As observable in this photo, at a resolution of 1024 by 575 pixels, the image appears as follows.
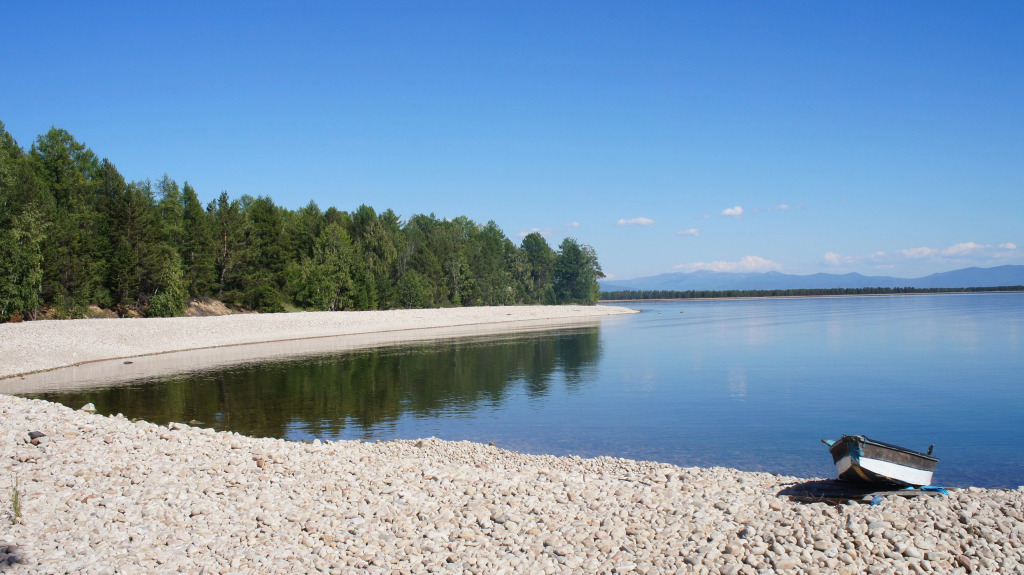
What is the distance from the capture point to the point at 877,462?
10523mm

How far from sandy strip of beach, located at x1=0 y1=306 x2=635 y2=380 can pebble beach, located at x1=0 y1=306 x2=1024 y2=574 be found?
21.4 metres

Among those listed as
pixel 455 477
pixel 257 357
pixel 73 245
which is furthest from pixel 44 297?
pixel 455 477

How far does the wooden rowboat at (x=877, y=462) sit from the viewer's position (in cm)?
1049

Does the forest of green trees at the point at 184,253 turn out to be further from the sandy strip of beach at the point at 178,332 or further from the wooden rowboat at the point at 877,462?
the wooden rowboat at the point at 877,462

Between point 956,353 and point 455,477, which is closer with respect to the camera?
point 455,477

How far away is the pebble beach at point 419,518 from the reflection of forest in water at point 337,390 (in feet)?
21.3

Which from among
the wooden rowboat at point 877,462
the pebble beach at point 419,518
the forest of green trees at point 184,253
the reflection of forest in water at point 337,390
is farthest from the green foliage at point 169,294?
the wooden rowboat at point 877,462

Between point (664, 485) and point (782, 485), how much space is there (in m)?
2.59

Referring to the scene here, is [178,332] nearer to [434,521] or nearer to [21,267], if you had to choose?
[21,267]

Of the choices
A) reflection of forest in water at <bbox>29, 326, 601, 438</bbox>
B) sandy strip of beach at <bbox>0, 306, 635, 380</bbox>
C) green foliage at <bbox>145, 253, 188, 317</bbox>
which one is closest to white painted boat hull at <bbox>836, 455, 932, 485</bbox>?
reflection of forest in water at <bbox>29, 326, 601, 438</bbox>

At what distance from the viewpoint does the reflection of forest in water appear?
67.6ft

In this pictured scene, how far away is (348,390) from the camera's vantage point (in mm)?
26578

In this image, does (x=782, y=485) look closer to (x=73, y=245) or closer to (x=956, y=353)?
(x=956, y=353)

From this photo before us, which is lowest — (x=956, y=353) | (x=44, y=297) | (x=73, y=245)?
(x=956, y=353)
